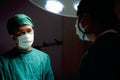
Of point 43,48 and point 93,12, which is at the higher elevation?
point 93,12

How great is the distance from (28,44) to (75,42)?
0.85 metres

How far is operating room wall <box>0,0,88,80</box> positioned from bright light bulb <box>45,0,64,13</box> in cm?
176

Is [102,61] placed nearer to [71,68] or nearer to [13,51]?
[13,51]

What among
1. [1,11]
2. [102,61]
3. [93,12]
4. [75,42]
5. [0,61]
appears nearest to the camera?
[102,61]

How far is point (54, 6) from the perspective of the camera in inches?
32.4

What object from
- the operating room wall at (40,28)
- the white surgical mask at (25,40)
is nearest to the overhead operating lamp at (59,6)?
the white surgical mask at (25,40)

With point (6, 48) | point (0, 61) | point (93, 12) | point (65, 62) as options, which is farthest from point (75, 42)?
point (93, 12)

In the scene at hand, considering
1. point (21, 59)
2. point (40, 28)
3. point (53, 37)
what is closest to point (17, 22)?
point (21, 59)

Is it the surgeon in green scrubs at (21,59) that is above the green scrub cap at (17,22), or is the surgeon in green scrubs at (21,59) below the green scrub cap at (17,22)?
below

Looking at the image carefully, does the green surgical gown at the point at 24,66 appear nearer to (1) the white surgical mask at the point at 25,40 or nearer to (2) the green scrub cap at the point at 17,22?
(1) the white surgical mask at the point at 25,40

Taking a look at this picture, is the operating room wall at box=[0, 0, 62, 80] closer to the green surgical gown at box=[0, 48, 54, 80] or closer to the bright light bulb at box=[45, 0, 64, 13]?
the green surgical gown at box=[0, 48, 54, 80]

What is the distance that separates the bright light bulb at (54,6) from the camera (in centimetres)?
81

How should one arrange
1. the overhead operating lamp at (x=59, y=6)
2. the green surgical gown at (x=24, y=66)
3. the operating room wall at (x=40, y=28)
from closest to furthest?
the overhead operating lamp at (x=59, y=6) < the green surgical gown at (x=24, y=66) < the operating room wall at (x=40, y=28)

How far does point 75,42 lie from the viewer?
9.61 ft
